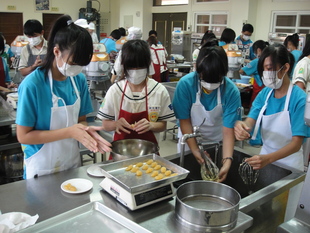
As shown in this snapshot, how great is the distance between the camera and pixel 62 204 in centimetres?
132

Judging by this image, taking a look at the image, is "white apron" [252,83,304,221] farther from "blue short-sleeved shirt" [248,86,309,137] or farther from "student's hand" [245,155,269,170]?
"student's hand" [245,155,269,170]

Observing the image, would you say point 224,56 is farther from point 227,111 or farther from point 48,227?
point 48,227

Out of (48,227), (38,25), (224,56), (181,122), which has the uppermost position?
(38,25)

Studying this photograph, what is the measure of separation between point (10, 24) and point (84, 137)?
948 cm

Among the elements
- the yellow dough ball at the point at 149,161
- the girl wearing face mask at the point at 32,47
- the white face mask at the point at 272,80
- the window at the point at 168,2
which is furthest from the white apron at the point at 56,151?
the window at the point at 168,2

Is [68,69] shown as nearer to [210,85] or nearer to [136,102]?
[136,102]

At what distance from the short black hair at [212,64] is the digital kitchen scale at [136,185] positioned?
0.60 metres

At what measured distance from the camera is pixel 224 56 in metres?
1.74

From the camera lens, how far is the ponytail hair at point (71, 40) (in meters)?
1.45

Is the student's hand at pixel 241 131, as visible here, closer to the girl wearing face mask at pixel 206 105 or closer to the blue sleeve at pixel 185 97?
the girl wearing face mask at pixel 206 105

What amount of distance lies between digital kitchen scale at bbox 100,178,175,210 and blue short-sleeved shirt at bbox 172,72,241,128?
73 centimetres

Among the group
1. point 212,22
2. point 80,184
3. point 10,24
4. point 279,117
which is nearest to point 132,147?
point 80,184

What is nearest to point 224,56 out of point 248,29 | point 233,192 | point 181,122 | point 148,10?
point 181,122

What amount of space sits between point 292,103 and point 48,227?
4.67 ft
